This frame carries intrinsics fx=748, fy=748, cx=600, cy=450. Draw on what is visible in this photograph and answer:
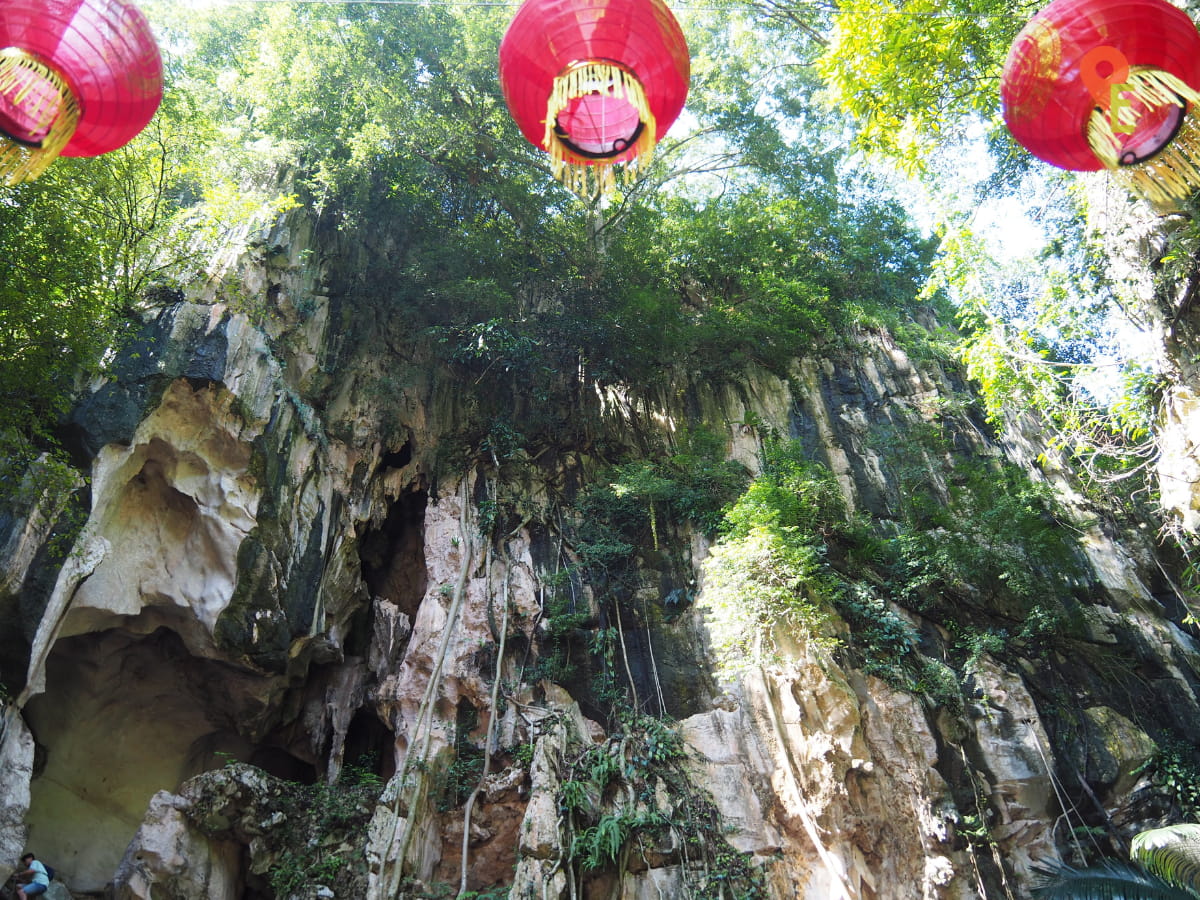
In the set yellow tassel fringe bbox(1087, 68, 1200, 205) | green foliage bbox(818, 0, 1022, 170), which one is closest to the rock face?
green foliage bbox(818, 0, 1022, 170)

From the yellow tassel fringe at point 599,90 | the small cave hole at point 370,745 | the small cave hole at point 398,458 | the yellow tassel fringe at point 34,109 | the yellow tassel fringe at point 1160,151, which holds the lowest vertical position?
the small cave hole at point 370,745

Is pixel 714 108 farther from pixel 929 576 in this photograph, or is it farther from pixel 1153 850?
pixel 1153 850

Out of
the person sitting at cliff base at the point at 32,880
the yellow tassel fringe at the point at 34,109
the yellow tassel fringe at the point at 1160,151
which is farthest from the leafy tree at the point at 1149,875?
the person sitting at cliff base at the point at 32,880

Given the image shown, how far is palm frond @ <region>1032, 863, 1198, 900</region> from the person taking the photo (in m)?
4.45

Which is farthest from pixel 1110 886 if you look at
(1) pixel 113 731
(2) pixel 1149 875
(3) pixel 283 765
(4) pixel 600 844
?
(1) pixel 113 731

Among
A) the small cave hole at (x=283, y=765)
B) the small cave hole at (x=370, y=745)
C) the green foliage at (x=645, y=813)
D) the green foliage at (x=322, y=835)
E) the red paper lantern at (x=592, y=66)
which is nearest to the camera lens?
the red paper lantern at (x=592, y=66)

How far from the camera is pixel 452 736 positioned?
6973 mm

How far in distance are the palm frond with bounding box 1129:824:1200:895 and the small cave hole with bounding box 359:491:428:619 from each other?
6858mm

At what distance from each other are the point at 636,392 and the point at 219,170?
5.76m

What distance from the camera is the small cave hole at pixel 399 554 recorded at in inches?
351

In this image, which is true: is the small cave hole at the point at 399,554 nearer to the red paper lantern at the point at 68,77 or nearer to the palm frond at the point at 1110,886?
the red paper lantern at the point at 68,77

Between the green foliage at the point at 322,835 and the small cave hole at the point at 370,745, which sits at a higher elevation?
the small cave hole at the point at 370,745

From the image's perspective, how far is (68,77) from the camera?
8.36 feet

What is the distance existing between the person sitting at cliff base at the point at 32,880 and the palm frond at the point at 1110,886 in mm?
7061
